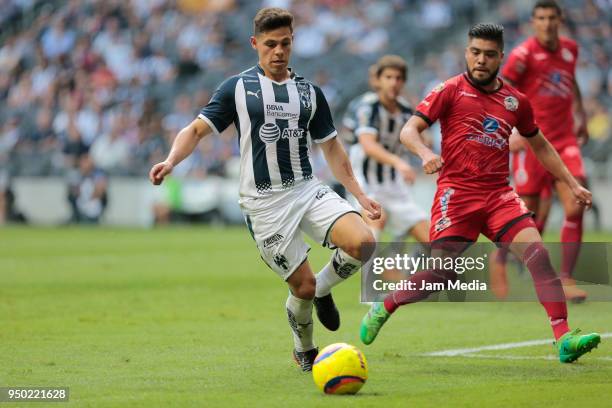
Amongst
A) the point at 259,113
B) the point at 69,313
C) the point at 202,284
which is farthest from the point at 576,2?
the point at 259,113

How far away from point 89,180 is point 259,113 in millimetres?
20958

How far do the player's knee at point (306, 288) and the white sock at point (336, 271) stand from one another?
270 millimetres

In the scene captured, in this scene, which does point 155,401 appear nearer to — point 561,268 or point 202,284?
point 561,268

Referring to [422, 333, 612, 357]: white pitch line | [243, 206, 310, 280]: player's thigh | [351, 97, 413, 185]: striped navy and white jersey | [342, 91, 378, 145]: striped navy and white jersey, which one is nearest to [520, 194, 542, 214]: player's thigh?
[351, 97, 413, 185]: striped navy and white jersey

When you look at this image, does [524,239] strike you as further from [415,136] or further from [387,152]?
[387,152]

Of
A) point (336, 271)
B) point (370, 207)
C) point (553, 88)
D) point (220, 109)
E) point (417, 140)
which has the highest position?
point (220, 109)

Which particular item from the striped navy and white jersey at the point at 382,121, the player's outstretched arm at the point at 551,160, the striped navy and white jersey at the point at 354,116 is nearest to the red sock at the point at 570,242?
the striped navy and white jersey at the point at 382,121

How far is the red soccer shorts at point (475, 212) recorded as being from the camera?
26.8 feet

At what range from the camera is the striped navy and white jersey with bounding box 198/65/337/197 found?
301 inches

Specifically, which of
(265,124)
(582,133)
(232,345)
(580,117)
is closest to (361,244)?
(265,124)

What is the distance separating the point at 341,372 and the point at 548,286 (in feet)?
6.56

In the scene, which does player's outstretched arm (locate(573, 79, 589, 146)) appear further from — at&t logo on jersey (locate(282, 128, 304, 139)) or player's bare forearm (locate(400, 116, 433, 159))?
at&t logo on jersey (locate(282, 128, 304, 139))

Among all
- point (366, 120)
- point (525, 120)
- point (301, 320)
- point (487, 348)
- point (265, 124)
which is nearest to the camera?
point (265, 124)

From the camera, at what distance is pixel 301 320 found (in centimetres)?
776
